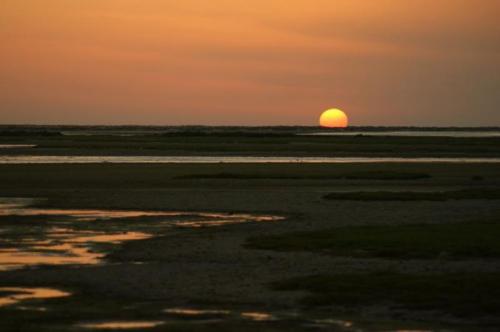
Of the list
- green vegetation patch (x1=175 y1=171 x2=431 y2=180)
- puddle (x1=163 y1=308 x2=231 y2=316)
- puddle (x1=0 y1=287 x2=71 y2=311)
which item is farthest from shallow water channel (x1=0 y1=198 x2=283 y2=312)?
green vegetation patch (x1=175 y1=171 x2=431 y2=180)

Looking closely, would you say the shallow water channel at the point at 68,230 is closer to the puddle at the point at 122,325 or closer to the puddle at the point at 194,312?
the puddle at the point at 122,325

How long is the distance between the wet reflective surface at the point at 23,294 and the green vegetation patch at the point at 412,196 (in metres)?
20.4

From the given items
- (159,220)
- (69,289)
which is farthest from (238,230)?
(69,289)

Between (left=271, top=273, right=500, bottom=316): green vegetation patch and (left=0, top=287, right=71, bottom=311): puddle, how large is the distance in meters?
3.78

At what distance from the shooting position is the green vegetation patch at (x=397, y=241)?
73.0 ft

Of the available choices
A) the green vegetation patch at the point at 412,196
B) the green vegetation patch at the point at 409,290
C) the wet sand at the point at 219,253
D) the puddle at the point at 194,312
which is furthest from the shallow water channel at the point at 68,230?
the green vegetation patch at the point at 412,196

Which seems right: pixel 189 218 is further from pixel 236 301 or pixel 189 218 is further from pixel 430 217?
pixel 236 301

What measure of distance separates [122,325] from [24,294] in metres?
3.09

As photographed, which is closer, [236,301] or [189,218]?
[236,301]

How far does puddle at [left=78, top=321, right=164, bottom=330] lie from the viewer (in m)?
14.7

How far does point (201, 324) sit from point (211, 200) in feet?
73.8

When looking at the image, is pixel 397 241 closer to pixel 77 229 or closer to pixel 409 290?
pixel 409 290

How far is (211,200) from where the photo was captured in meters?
37.4

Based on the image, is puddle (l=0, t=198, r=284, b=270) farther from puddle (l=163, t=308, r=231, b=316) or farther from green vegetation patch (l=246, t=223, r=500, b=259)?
puddle (l=163, t=308, r=231, b=316)
